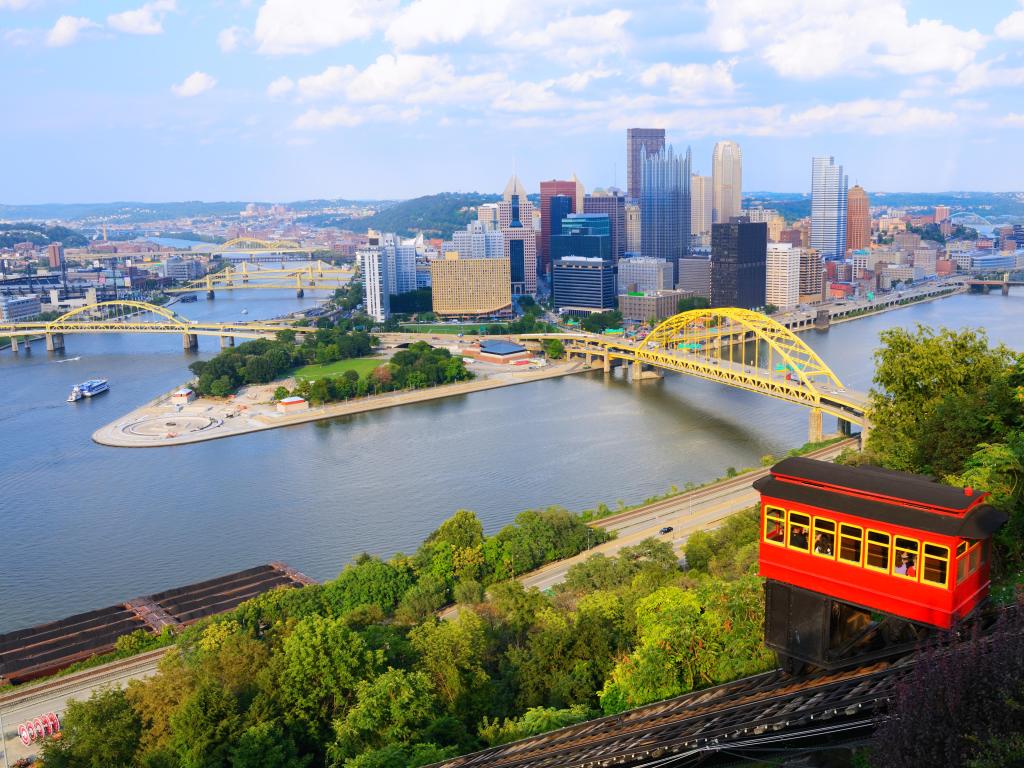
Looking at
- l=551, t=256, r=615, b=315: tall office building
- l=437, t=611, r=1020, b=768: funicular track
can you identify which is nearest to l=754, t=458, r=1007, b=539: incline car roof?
l=437, t=611, r=1020, b=768: funicular track

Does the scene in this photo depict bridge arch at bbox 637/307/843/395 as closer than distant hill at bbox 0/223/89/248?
Yes

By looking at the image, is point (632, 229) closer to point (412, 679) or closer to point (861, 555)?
point (412, 679)

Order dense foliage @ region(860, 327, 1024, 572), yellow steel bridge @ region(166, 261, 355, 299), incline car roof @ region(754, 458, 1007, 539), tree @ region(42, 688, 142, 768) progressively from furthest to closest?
yellow steel bridge @ region(166, 261, 355, 299)
tree @ region(42, 688, 142, 768)
dense foliage @ region(860, 327, 1024, 572)
incline car roof @ region(754, 458, 1007, 539)

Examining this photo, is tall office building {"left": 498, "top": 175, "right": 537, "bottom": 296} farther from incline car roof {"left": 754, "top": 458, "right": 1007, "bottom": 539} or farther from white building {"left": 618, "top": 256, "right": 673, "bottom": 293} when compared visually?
incline car roof {"left": 754, "top": 458, "right": 1007, "bottom": 539}

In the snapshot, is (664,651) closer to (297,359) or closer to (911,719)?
(911,719)

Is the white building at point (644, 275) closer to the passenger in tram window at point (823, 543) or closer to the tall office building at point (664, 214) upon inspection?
the tall office building at point (664, 214)

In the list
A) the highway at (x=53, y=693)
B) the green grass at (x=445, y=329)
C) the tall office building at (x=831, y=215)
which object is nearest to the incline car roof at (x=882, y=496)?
the highway at (x=53, y=693)
